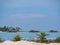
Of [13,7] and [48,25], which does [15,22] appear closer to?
[13,7]

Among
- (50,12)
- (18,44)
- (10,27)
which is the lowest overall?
(18,44)

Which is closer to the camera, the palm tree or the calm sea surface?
the palm tree

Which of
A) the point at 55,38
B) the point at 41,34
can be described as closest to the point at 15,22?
the point at 41,34

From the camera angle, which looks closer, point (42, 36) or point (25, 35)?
point (42, 36)

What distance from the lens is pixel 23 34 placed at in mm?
10859

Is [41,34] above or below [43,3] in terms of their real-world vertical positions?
below

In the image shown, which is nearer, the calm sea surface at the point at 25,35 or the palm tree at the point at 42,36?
the palm tree at the point at 42,36

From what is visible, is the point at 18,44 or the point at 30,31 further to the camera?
the point at 30,31

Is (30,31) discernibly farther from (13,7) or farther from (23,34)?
(13,7)

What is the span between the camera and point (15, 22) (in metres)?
10.5

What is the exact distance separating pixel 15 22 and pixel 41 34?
4.75ft

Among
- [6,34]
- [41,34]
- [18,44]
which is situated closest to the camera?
[18,44]

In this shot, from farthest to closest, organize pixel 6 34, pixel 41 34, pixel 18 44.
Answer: pixel 6 34 → pixel 41 34 → pixel 18 44

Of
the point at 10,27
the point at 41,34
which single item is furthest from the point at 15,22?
the point at 41,34
